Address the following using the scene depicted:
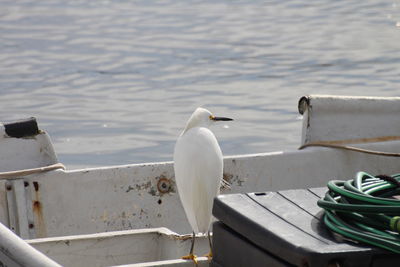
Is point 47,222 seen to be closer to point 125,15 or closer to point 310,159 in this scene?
point 310,159

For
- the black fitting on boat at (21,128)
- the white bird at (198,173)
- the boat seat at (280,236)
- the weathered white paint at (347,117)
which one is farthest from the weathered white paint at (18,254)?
the weathered white paint at (347,117)

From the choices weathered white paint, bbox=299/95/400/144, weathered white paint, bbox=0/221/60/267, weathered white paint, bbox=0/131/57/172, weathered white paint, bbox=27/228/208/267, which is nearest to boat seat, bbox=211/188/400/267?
weathered white paint, bbox=0/221/60/267

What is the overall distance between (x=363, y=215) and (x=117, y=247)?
5.72 feet

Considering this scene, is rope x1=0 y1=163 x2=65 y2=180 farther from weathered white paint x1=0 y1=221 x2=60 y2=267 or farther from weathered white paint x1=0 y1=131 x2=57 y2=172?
weathered white paint x1=0 y1=221 x2=60 y2=267

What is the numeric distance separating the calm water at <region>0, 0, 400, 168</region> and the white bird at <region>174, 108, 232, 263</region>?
6.12m

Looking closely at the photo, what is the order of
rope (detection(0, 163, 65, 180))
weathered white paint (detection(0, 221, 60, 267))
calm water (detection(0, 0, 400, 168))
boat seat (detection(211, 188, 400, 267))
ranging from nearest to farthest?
boat seat (detection(211, 188, 400, 267)) → weathered white paint (detection(0, 221, 60, 267)) → rope (detection(0, 163, 65, 180)) → calm water (detection(0, 0, 400, 168))

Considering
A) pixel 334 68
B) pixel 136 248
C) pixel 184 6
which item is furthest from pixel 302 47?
pixel 136 248

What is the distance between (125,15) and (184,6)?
1.39 meters

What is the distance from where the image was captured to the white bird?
477cm

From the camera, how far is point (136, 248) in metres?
4.97

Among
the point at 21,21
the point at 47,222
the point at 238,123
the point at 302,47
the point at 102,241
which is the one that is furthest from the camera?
the point at 21,21

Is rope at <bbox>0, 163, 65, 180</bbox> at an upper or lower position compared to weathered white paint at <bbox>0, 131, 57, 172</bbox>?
lower

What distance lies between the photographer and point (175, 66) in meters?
15.5

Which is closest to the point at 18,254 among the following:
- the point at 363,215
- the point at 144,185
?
the point at 363,215
